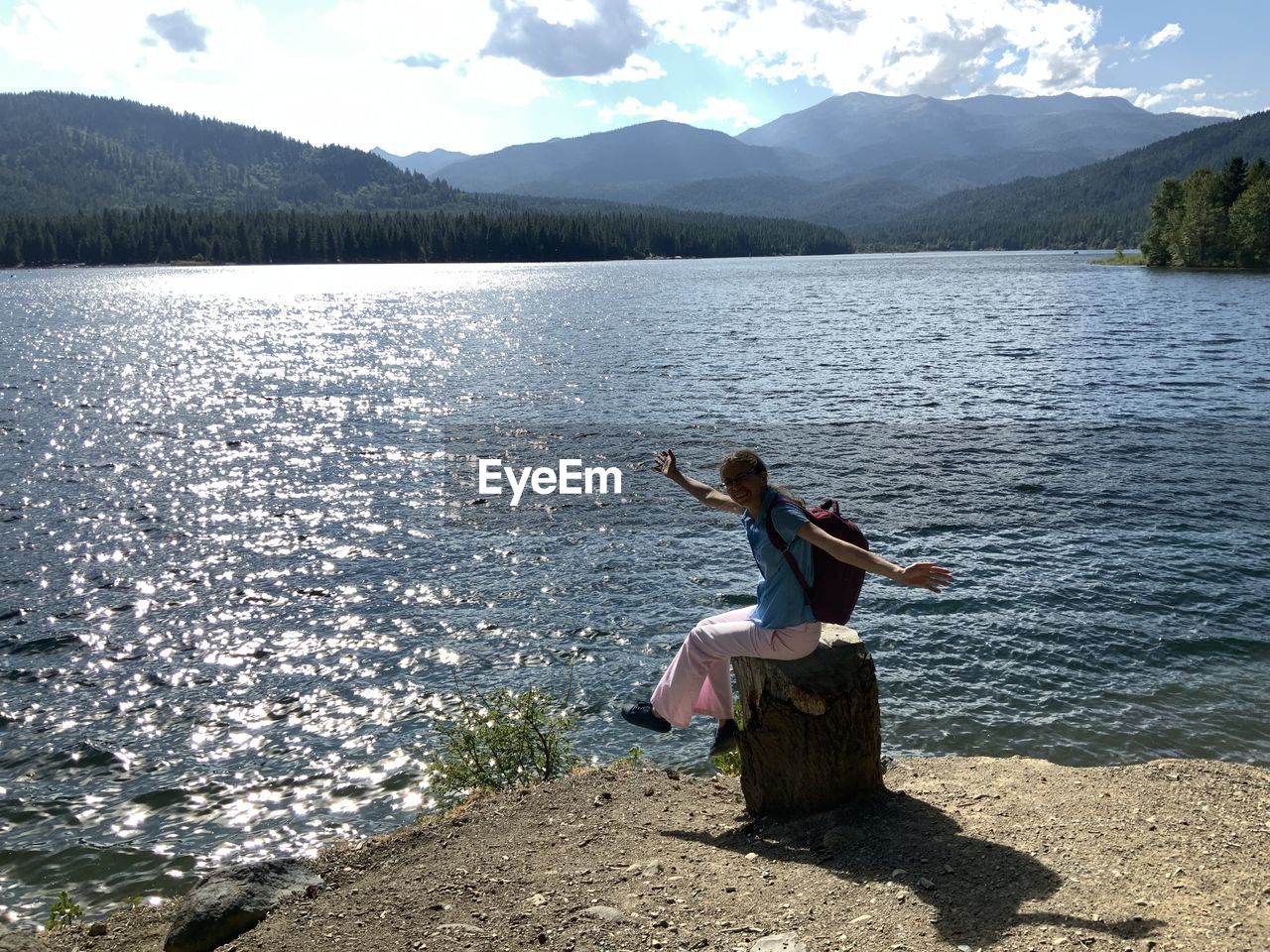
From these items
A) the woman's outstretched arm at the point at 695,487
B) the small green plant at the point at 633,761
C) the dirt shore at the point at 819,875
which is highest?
the woman's outstretched arm at the point at 695,487

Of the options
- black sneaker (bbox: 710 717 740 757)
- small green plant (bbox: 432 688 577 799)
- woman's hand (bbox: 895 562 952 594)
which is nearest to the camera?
woman's hand (bbox: 895 562 952 594)

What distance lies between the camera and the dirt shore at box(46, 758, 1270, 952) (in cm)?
680

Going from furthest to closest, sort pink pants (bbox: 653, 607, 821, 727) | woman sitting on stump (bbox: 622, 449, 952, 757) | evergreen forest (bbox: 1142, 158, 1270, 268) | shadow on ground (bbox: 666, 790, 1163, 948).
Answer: evergreen forest (bbox: 1142, 158, 1270, 268) < pink pants (bbox: 653, 607, 821, 727) < woman sitting on stump (bbox: 622, 449, 952, 757) < shadow on ground (bbox: 666, 790, 1163, 948)

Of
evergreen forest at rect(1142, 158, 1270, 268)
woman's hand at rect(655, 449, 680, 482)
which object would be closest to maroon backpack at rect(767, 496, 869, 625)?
woman's hand at rect(655, 449, 680, 482)

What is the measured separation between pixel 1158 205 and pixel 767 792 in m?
171

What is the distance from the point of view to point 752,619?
866cm

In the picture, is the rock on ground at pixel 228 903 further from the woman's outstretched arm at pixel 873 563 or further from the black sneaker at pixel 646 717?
the woman's outstretched arm at pixel 873 563

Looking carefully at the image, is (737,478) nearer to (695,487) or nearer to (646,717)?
(695,487)

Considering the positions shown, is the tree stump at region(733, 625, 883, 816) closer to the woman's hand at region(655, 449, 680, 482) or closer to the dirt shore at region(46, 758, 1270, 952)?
the dirt shore at region(46, 758, 1270, 952)

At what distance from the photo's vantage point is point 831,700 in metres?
8.66

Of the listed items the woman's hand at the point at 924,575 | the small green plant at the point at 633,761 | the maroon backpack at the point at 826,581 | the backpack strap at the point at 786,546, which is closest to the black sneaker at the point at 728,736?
the maroon backpack at the point at 826,581

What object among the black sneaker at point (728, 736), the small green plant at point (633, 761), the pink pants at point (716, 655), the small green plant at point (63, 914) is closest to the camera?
the pink pants at point (716, 655)

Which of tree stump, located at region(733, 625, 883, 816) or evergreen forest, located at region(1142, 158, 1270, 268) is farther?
evergreen forest, located at region(1142, 158, 1270, 268)

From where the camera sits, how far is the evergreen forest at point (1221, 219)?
12838cm
